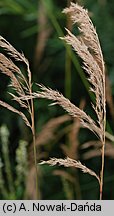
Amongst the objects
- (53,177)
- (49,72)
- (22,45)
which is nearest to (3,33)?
(22,45)

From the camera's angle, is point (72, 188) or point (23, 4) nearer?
point (72, 188)

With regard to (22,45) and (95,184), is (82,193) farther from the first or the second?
(22,45)

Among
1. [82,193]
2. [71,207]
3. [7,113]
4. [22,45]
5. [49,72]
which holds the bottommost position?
[71,207]

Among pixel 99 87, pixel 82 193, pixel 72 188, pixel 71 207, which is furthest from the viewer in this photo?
pixel 82 193

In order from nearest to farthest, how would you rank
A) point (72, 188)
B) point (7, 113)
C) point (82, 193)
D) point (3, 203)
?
point (3, 203), point (72, 188), point (82, 193), point (7, 113)

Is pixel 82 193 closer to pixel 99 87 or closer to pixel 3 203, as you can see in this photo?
pixel 3 203

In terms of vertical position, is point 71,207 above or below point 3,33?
below
